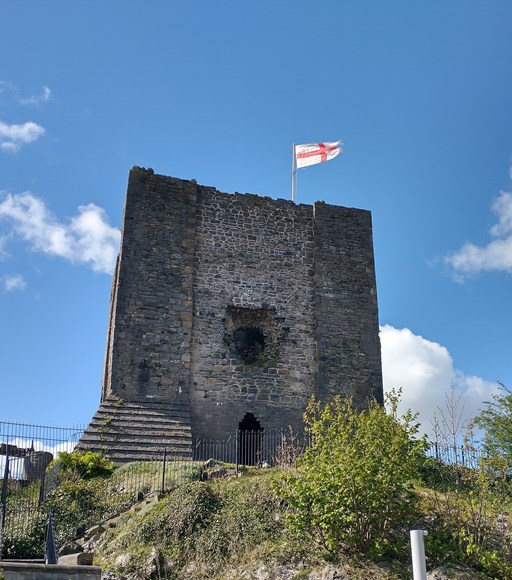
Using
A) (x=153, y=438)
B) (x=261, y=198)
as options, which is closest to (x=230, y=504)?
(x=153, y=438)

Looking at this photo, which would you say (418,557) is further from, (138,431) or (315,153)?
(315,153)

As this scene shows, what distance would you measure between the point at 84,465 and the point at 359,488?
7.34 meters

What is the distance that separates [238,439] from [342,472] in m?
7.60

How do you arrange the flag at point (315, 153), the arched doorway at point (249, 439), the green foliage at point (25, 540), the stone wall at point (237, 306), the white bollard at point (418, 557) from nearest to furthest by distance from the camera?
the white bollard at point (418, 557) → the green foliage at point (25, 540) → the arched doorway at point (249, 439) → the stone wall at point (237, 306) → the flag at point (315, 153)

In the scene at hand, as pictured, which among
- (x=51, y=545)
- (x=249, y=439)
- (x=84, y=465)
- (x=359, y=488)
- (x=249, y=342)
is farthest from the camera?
(x=249, y=342)

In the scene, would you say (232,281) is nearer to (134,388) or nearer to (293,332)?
(293,332)

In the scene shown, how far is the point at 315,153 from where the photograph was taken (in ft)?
82.5

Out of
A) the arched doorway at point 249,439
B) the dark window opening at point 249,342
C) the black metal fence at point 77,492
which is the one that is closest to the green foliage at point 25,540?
the black metal fence at point 77,492

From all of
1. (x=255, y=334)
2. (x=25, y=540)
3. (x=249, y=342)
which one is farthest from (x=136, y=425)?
(x=25, y=540)

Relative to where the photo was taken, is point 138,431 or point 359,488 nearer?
point 359,488

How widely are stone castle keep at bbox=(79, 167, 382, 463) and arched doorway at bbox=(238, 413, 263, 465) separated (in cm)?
7

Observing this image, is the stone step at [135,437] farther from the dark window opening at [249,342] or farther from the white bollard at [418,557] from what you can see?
the white bollard at [418,557]

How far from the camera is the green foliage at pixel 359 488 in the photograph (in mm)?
12242

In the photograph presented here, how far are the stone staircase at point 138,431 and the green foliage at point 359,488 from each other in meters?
5.67
